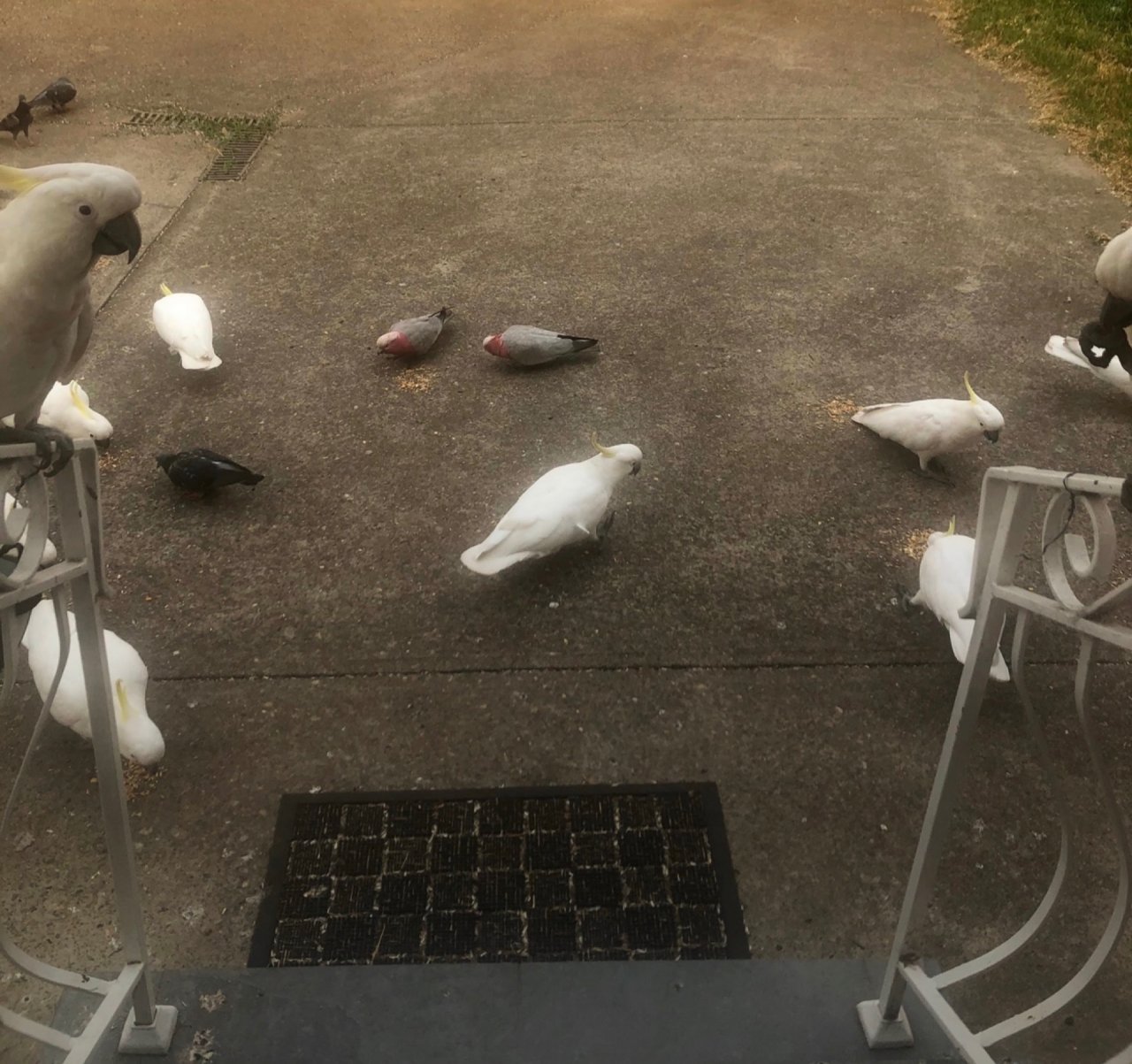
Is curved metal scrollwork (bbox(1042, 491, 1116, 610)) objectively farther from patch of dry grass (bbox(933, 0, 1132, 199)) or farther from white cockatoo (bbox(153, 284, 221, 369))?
patch of dry grass (bbox(933, 0, 1132, 199))

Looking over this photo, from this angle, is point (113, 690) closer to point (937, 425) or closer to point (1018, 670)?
point (1018, 670)

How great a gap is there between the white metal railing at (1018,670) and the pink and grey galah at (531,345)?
2.62m

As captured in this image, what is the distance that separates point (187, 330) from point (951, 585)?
9.92ft

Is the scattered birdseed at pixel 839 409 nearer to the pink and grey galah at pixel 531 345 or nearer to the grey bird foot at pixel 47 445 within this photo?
the pink and grey galah at pixel 531 345

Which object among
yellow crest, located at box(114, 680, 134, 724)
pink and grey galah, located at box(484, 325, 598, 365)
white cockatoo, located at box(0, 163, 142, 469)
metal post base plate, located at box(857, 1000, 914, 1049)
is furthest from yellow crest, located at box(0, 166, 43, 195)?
pink and grey galah, located at box(484, 325, 598, 365)

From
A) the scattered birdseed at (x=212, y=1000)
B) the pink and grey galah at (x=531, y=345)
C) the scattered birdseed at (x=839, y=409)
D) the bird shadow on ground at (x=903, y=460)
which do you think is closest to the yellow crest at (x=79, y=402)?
the pink and grey galah at (x=531, y=345)

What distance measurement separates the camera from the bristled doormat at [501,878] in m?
2.08

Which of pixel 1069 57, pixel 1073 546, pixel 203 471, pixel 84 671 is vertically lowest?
pixel 203 471

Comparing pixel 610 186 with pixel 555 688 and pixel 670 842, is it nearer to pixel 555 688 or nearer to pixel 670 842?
pixel 555 688

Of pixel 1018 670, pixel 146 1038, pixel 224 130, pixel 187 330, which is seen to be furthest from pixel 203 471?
pixel 224 130

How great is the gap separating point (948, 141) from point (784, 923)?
5.37 m

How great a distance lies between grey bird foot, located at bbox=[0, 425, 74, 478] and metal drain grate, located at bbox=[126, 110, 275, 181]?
4627 millimetres

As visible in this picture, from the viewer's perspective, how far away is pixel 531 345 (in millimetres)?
3875

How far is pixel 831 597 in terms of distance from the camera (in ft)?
9.68
